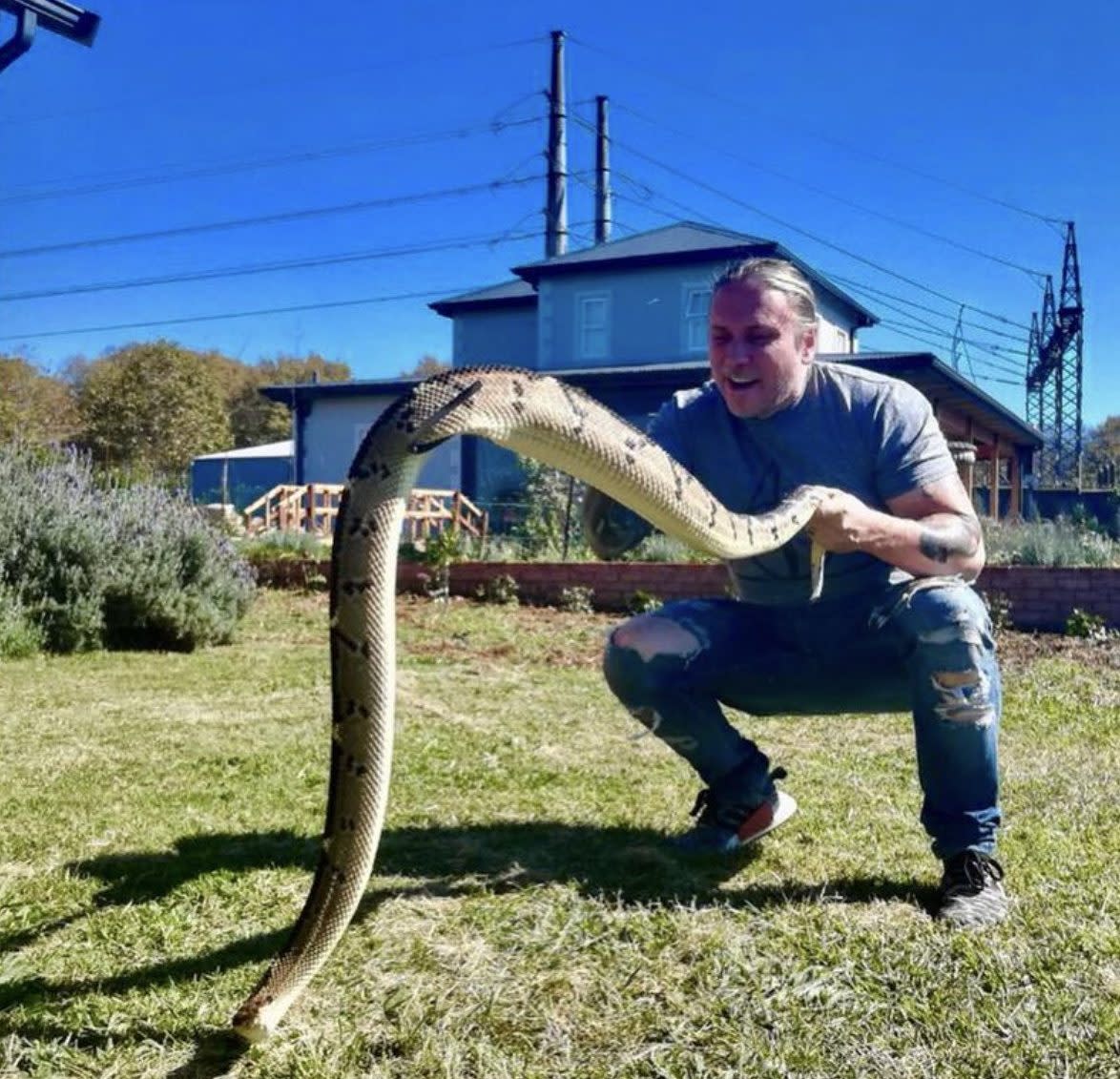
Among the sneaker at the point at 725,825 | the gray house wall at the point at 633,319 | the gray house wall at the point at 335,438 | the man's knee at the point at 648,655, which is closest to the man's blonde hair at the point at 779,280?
the man's knee at the point at 648,655

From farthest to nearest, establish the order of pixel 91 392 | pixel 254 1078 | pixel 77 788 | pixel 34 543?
pixel 91 392
pixel 34 543
pixel 77 788
pixel 254 1078

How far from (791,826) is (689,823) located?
13.3 inches

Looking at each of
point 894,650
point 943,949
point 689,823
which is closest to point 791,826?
point 689,823

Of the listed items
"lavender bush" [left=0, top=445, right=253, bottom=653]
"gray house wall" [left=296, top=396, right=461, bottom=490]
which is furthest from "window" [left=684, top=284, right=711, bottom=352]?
"lavender bush" [left=0, top=445, right=253, bottom=653]

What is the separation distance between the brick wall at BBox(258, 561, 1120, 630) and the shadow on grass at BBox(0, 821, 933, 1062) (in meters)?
7.02

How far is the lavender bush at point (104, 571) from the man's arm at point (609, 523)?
17.6 feet

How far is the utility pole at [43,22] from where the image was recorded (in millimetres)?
9133

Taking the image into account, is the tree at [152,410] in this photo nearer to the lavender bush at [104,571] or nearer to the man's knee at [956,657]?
the lavender bush at [104,571]

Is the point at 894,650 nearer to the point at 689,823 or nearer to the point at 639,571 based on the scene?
the point at 689,823

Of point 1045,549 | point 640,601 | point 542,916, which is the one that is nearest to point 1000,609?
point 1045,549

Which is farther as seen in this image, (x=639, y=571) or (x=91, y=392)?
(x=91, y=392)

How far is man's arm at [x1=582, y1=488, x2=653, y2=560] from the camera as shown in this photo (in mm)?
3459

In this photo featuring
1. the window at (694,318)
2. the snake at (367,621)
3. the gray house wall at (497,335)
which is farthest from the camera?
the gray house wall at (497,335)

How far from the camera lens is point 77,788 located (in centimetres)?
402
